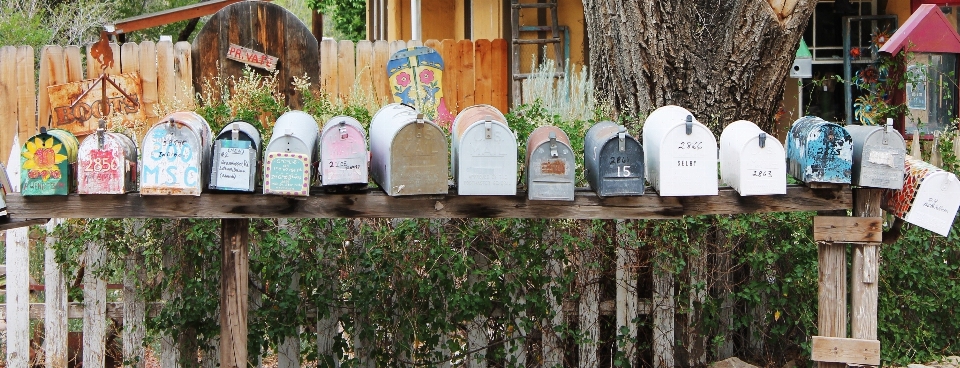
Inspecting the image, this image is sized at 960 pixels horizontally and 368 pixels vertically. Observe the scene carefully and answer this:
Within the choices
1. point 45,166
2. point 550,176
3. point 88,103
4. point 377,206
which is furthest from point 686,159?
point 88,103

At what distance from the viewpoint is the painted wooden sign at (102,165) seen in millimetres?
3234

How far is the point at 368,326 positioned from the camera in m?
4.50

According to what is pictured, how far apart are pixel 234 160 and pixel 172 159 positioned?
0.66 feet

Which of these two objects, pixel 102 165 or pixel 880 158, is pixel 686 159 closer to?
pixel 880 158

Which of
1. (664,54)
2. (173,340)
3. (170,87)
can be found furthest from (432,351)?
(170,87)

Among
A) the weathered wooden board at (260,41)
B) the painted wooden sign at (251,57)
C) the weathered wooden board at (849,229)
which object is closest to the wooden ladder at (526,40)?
the weathered wooden board at (260,41)

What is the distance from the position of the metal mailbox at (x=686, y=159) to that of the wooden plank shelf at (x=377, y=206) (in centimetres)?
10

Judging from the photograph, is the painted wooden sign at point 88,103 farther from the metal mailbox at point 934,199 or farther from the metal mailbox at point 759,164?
the metal mailbox at point 934,199

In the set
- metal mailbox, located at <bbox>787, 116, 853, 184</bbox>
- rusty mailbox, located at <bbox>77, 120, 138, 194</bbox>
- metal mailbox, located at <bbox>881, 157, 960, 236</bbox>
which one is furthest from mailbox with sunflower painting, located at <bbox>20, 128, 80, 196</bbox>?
metal mailbox, located at <bbox>881, 157, 960, 236</bbox>

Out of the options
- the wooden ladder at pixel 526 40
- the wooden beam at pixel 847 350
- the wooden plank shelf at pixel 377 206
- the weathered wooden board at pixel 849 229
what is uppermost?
the wooden ladder at pixel 526 40

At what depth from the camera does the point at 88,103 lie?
23.8ft

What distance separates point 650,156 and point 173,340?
8.01ft

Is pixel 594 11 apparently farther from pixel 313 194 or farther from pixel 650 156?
pixel 313 194

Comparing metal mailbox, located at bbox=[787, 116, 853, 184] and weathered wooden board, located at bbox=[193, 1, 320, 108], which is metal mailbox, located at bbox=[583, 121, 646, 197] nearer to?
metal mailbox, located at bbox=[787, 116, 853, 184]
